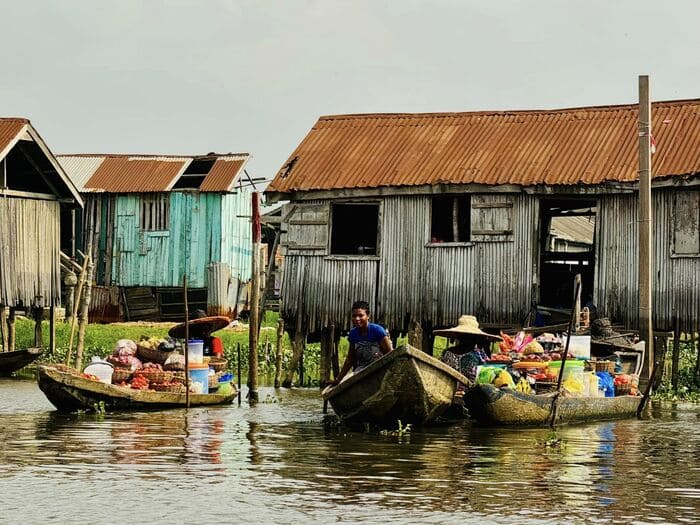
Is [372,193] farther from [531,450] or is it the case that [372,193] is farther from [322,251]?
[531,450]

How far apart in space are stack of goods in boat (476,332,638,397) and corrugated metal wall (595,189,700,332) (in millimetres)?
2704

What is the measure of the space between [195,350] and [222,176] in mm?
20394

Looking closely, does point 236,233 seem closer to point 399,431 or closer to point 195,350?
point 195,350

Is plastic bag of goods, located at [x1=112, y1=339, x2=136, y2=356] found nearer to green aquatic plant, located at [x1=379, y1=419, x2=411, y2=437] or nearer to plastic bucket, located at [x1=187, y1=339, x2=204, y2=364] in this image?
plastic bucket, located at [x1=187, y1=339, x2=204, y2=364]

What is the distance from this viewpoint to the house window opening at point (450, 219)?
950 inches

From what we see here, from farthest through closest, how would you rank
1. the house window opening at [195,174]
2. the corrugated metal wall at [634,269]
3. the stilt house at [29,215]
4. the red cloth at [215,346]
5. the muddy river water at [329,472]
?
the house window opening at [195,174] → the stilt house at [29,215] → the corrugated metal wall at [634,269] → the red cloth at [215,346] → the muddy river water at [329,472]

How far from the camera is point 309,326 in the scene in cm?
2517

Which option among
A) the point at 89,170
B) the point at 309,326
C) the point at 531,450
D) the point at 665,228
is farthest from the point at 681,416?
the point at 89,170

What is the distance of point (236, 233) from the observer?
137 ft

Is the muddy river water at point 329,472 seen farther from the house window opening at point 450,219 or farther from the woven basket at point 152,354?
the house window opening at point 450,219

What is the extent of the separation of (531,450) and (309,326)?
1089 cm

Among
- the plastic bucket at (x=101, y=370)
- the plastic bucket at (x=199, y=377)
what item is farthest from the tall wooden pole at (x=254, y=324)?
the plastic bucket at (x=101, y=370)

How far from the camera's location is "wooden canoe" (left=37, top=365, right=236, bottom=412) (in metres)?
18.2

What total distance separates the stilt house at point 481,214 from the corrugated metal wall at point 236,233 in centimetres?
1447
